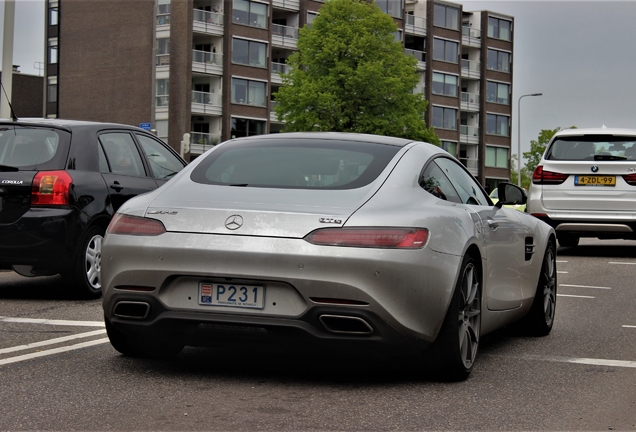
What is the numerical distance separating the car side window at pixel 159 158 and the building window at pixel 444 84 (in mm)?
74741

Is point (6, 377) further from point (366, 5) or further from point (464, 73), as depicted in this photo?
point (464, 73)

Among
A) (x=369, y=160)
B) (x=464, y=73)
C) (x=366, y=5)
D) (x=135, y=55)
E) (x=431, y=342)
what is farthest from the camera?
(x=464, y=73)

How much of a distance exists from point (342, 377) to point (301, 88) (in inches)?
1927

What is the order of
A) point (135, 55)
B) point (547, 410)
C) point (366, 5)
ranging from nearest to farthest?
1. point (547, 410)
2. point (366, 5)
3. point (135, 55)

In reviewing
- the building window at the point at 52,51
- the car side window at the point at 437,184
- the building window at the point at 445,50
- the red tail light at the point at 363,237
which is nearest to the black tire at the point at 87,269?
the car side window at the point at 437,184

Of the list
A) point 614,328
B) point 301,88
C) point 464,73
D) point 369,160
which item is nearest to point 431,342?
point 369,160

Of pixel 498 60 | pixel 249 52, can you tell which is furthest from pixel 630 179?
pixel 498 60

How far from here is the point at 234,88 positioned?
217 feet

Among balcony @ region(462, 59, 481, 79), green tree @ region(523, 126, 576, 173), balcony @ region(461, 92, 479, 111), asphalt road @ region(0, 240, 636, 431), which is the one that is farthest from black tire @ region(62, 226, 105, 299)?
green tree @ region(523, 126, 576, 173)

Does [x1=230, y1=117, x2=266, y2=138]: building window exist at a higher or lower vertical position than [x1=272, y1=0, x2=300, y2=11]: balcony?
lower

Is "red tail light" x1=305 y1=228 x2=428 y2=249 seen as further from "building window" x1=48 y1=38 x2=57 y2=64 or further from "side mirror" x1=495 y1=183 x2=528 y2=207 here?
"building window" x1=48 y1=38 x2=57 y2=64

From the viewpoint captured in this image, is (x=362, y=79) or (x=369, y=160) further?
(x=362, y=79)

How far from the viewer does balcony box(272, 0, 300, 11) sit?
70125 mm

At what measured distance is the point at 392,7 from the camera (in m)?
80.4
